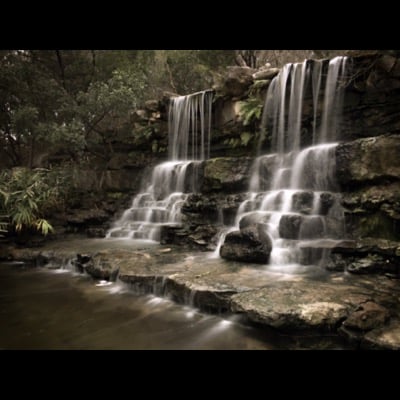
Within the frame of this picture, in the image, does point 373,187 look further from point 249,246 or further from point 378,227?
point 249,246

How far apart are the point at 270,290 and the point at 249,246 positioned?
5.71ft

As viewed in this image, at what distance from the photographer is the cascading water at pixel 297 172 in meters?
6.11

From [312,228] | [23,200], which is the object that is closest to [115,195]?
[23,200]

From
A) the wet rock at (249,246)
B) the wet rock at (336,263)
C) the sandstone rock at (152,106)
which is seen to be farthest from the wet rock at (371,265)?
the sandstone rock at (152,106)

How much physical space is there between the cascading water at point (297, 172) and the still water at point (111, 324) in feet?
7.62

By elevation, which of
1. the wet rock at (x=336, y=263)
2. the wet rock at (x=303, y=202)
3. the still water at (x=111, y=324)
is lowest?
the still water at (x=111, y=324)

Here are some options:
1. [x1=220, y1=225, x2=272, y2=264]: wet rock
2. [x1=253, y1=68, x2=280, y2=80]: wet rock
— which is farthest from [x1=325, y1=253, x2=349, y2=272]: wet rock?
[x1=253, y1=68, x2=280, y2=80]: wet rock

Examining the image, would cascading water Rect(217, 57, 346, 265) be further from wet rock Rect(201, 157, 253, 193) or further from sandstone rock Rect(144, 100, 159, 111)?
sandstone rock Rect(144, 100, 159, 111)

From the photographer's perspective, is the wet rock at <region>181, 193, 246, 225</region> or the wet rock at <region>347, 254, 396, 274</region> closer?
the wet rock at <region>347, 254, 396, 274</region>

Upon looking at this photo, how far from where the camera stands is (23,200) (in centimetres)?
789

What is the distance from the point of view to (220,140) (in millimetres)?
11320

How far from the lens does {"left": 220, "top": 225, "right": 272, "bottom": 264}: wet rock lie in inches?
223

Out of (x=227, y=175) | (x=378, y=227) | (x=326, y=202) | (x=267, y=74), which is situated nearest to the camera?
(x=378, y=227)

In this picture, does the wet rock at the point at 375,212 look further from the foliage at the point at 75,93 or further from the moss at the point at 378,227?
the foliage at the point at 75,93
